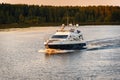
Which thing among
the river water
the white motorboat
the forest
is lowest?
the forest

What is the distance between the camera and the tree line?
174 metres

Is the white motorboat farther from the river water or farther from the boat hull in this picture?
the river water

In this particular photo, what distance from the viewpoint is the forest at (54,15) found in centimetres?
17388

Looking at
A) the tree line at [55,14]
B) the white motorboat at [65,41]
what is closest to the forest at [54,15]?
the tree line at [55,14]

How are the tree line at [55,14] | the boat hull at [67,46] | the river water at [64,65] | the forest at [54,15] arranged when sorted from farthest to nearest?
1. the tree line at [55,14]
2. the forest at [54,15]
3. the boat hull at [67,46]
4. the river water at [64,65]

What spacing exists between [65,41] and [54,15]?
12841cm

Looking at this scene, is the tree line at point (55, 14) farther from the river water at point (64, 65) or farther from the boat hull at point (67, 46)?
the river water at point (64, 65)

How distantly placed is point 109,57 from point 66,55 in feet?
15.6

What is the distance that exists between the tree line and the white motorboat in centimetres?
10784

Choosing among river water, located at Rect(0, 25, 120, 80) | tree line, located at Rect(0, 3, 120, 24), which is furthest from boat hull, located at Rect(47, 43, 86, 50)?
tree line, located at Rect(0, 3, 120, 24)

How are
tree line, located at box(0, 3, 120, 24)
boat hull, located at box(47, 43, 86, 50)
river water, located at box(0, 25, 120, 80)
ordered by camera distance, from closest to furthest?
river water, located at box(0, 25, 120, 80) → boat hull, located at box(47, 43, 86, 50) → tree line, located at box(0, 3, 120, 24)

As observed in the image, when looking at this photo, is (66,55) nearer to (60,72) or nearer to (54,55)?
(54,55)

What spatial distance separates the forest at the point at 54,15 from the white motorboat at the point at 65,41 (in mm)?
107515

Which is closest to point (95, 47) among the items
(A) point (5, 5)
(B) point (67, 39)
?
(B) point (67, 39)
